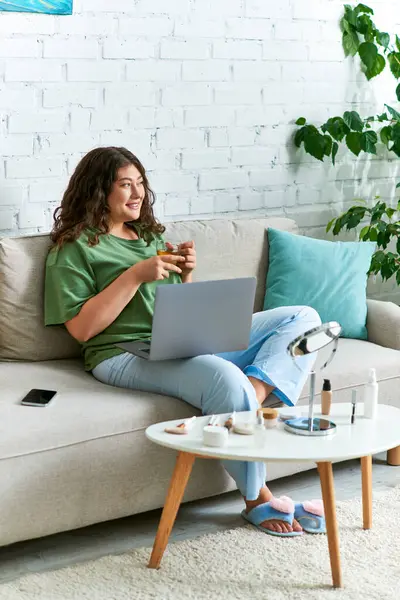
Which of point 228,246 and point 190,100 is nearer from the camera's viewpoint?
point 228,246

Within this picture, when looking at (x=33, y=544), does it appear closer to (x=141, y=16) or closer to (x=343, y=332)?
(x=343, y=332)

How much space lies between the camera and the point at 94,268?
281cm

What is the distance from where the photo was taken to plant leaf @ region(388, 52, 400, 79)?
389 cm

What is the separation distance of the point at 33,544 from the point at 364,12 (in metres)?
2.54

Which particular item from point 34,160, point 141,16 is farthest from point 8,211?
point 141,16

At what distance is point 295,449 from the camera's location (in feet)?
7.11

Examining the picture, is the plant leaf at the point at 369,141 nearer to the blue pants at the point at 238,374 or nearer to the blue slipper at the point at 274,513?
the blue pants at the point at 238,374

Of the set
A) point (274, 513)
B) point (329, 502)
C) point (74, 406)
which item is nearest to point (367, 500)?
point (274, 513)

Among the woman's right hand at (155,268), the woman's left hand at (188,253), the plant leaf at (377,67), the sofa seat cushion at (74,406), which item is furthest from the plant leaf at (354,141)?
the woman's right hand at (155,268)

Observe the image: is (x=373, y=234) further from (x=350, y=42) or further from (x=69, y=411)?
(x=69, y=411)

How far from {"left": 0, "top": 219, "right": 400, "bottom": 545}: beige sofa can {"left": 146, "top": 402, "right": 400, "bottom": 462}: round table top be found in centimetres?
20

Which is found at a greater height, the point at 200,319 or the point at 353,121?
the point at 353,121

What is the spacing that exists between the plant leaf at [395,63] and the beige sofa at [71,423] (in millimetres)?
1239

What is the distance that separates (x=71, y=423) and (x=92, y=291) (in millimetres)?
535
